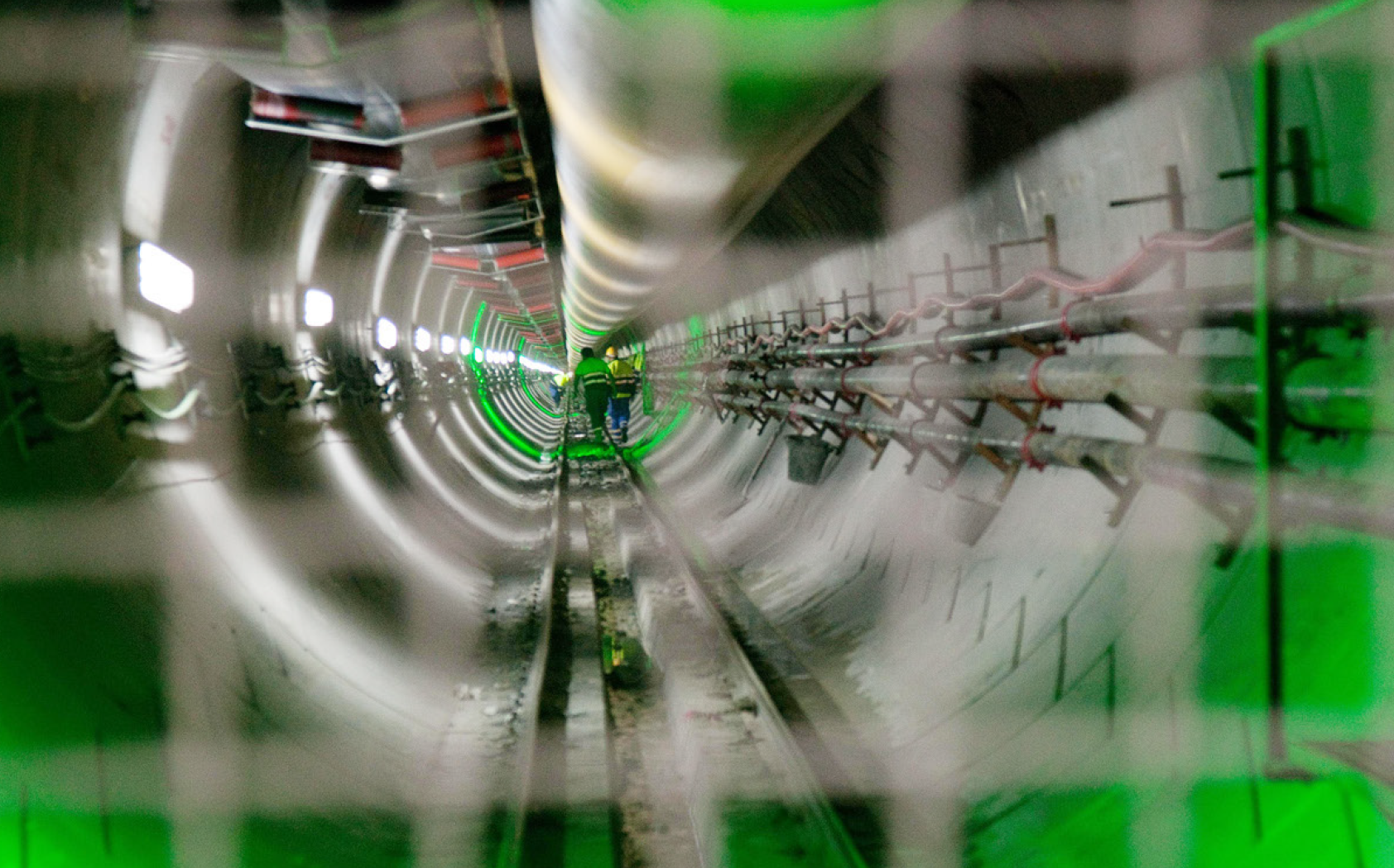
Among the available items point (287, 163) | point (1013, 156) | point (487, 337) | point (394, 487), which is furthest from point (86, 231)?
point (487, 337)

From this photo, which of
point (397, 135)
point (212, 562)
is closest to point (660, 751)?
point (212, 562)

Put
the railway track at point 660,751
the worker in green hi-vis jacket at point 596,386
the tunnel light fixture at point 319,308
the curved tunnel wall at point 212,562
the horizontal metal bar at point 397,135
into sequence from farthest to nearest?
the worker in green hi-vis jacket at point 596,386 → the tunnel light fixture at point 319,308 → the horizontal metal bar at point 397,135 → the railway track at point 660,751 → the curved tunnel wall at point 212,562

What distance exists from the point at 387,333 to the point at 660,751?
5.50 meters

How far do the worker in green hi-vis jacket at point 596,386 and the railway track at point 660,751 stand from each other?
A: 10.9 m

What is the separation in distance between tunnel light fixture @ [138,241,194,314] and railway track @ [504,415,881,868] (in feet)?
7.28

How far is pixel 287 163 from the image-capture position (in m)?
5.23

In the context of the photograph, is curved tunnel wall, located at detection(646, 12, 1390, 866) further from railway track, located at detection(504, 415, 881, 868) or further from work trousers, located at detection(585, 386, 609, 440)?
work trousers, located at detection(585, 386, 609, 440)

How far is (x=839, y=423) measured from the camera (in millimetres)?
6992

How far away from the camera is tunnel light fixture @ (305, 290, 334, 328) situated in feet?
20.4

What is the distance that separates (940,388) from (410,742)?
9.18 ft

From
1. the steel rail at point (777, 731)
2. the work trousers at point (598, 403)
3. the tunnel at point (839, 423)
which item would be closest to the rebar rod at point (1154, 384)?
the tunnel at point (839, 423)

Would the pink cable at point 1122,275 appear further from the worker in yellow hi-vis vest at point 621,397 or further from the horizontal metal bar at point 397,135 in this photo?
the worker in yellow hi-vis vest at point 621,397

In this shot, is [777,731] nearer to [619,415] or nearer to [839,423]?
[839,423]

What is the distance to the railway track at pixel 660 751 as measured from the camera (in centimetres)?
381
